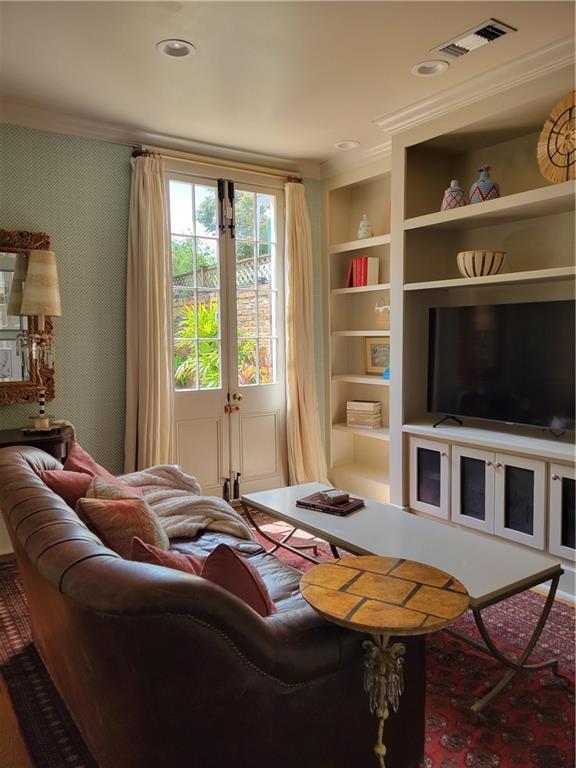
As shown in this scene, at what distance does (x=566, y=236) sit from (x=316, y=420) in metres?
2.34

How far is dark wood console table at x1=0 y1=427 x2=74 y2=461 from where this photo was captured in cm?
326

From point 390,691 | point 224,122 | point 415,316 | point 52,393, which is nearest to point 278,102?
point 224,122

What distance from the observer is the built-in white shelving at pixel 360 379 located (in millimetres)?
4555

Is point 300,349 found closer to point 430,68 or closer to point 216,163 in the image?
point 216,163

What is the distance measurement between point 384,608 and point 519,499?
2.12m

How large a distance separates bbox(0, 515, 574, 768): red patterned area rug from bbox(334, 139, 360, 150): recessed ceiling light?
10.8 ft

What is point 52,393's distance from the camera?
376 cm

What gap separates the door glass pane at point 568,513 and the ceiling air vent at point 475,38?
2.19 metres

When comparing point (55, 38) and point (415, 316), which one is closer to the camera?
point (55, 38)

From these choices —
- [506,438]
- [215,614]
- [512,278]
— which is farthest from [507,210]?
[215,614]

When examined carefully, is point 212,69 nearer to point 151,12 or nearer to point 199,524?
point 151,12

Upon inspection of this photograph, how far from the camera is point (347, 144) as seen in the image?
4.36 meters

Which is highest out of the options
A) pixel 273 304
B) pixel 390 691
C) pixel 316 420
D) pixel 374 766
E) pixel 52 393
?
pixel 273 304

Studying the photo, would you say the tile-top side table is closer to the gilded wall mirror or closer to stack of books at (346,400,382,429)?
the gilded wall mirror
